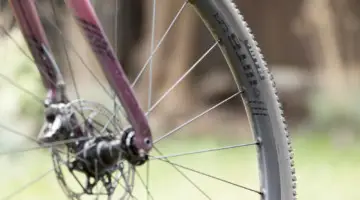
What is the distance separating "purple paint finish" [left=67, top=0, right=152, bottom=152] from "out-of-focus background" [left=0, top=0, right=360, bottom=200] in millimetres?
969

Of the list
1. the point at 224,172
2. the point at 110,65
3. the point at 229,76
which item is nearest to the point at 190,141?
the point at 224,172

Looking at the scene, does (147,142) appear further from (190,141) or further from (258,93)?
(190,141)

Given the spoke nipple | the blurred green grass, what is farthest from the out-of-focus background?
the spoke nipple

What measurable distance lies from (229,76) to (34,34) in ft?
5.30

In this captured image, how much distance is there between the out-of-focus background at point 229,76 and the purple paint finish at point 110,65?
0.97 metres

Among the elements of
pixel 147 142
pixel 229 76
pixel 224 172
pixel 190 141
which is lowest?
pixel 147 142

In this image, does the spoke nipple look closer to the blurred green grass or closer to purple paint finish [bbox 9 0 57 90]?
purple paint finish [bbox 9 0 57 90]

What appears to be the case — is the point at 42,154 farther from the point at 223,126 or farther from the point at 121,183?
the point at 121,183

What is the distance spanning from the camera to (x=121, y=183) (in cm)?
107

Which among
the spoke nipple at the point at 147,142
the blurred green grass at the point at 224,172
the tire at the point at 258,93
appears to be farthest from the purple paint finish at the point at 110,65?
the blurred green grass at the point at 224,172

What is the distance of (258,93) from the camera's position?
1025mm

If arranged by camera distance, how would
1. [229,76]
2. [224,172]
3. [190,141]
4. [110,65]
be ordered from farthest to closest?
[229,76] → [190,141] → [224,172] → [110,65]

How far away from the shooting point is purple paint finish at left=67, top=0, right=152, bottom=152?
910mm

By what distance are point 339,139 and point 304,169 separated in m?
0.37
